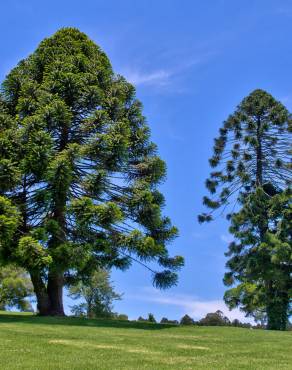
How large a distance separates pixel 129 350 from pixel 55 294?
514 inches

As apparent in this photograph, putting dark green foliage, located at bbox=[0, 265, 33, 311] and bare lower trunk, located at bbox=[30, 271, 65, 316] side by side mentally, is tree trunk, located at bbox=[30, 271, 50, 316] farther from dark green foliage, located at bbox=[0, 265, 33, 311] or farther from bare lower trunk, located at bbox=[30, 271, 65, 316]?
dark green foliage, located at bbox=[0, 265, 33, 311]

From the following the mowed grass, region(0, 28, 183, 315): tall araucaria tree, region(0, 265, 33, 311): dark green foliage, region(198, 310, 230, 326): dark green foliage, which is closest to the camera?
the mowed grass

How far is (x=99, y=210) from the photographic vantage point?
74.2 feet

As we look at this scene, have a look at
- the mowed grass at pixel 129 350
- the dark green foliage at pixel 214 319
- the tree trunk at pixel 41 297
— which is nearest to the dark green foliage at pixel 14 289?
the dark green foliage at pixel 214 319

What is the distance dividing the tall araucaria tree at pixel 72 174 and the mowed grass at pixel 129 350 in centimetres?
571

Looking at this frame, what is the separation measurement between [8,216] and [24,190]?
4.13 metres

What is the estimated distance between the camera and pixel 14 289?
4822 centimetres

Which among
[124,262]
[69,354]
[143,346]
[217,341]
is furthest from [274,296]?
[69,354]

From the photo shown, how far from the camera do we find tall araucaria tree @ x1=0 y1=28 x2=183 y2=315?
2302cm

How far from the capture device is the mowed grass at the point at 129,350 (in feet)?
35.7

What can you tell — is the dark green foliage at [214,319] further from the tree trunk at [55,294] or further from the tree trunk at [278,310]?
the tree trunk at [55,294]

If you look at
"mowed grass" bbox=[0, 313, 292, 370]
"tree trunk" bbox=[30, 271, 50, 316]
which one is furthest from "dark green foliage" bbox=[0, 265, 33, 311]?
"mowed grass" bbox=[0, 313, 292, 370]

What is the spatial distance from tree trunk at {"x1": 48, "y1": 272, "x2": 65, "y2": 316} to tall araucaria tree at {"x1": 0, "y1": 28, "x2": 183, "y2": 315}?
48 mm

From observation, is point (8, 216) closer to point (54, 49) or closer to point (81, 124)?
point (81, 124)
